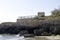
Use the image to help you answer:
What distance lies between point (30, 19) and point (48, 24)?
51.4ft

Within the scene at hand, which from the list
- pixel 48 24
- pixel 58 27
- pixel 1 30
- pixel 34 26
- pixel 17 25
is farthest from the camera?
pixel 1 30

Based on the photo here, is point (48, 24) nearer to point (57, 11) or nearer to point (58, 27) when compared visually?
point (58, 27)

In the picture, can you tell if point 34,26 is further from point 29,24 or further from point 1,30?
point 1,30

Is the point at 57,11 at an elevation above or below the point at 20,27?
above

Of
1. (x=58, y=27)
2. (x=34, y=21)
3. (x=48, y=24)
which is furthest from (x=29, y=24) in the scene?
(x=58, y=27)

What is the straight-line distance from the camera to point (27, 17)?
240 ft

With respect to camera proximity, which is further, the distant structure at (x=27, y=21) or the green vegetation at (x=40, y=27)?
the distant structure at (x=27, y=21)

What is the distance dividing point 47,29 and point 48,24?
8.22ft

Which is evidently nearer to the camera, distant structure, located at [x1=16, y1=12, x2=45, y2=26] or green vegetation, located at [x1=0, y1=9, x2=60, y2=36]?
green vegetation, located at [x1=0, y1=9, x2=60, y2=36]

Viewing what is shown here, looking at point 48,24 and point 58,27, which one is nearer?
point 58,27

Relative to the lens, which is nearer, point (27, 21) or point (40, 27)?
point (40, 27)

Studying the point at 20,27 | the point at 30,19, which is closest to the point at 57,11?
the point at 30,19

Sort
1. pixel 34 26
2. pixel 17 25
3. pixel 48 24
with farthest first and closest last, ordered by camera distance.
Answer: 1. pixel 17 25
2. pixel 34 26
3. pixel 48 24

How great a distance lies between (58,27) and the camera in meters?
53.2
